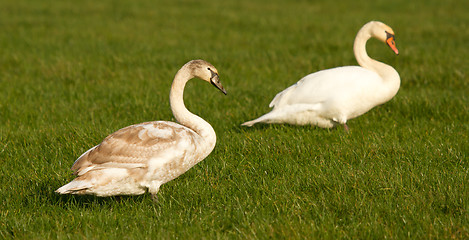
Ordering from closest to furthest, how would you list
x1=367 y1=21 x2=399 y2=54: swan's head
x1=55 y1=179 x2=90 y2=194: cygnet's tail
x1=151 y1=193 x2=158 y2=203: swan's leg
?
x1=55 y1=179 x2=90 y2=194: cygnet's tail → x1=151 y1=193 x2=158 y2=203: swan's leg → x1=367 y1=21 x2=399 y2=54: swan's head

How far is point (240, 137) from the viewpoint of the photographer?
20.4 ft

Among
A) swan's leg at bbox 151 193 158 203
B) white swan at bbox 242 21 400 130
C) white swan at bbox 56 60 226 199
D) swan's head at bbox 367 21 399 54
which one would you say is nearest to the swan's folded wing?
white swan at bbox 56 60 226 199

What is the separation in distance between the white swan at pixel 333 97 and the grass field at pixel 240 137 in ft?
0.65

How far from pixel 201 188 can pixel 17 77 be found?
19.6ft

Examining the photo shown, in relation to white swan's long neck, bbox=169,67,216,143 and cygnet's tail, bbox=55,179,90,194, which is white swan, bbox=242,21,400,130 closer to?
white swan's long neck, bbox=169,67,216,143

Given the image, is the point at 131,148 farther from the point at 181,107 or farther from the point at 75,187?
the point at 181,107

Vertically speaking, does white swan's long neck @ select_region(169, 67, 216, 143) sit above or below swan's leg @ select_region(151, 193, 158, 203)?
above

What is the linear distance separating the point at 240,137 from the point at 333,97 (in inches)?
49.2

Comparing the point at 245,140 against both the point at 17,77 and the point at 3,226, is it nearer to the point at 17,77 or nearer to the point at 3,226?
the point at 3,226

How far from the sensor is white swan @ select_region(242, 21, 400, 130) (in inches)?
253

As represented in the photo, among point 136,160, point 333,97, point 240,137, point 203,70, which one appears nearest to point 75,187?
point 136,160

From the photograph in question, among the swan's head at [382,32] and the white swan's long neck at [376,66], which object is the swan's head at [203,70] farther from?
the swan's head at [382,32]

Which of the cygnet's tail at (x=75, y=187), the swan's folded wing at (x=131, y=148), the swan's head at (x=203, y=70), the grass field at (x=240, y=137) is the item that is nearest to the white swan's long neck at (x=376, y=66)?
the grass field at (x=240, y=137)

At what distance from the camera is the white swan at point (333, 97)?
6422 millimetres
